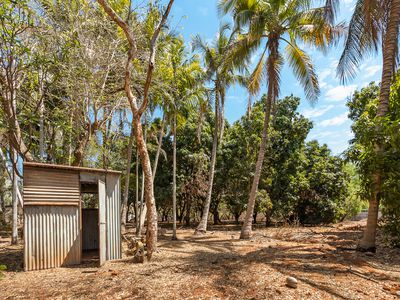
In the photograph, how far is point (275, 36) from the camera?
523 inches

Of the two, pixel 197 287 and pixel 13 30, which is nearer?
pixel 197 287

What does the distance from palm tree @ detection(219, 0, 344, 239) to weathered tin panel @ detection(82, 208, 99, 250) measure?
250 inches

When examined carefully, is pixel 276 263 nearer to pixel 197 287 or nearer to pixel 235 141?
pixel 197 287

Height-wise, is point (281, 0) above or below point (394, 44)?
above

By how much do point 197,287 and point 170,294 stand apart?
0.54 metres

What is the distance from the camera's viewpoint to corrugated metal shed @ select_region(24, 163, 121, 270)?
7.48m

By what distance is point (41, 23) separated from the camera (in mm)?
9102

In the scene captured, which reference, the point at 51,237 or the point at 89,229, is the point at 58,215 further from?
the point at 89,229

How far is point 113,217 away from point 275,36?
10.0 meters

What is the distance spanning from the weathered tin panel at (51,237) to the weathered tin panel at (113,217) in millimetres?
801

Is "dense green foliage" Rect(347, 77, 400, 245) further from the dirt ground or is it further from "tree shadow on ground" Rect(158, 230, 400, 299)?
"tree shadow on ground" Rect(158, 230, 400, 299)

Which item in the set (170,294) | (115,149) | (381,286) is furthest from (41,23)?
(115,149)

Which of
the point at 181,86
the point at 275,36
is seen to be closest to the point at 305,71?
the point at 275,36

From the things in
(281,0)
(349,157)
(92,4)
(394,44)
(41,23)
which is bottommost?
(349,157)
